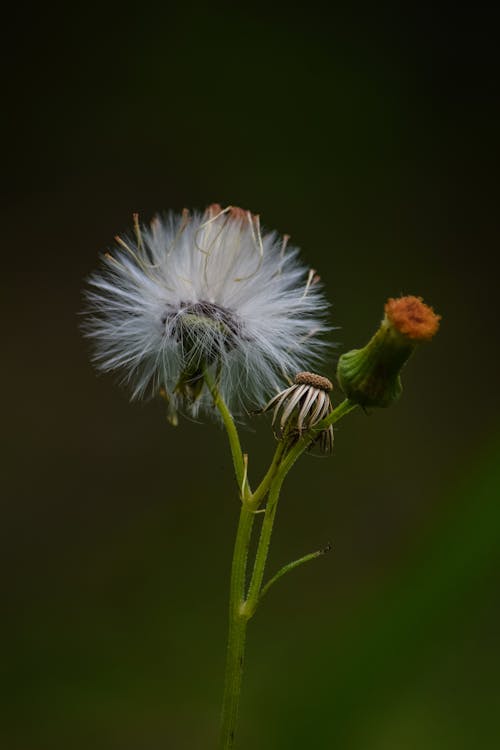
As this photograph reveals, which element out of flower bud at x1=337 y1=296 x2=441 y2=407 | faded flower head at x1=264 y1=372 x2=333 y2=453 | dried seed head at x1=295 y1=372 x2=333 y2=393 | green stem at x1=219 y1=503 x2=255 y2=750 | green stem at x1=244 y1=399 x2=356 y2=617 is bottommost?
green stem at x1=219 y1=503 x2=255 y2=750

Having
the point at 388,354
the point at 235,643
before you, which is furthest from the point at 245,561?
the point at 388,354

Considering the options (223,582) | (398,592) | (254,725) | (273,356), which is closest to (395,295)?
(223,582)

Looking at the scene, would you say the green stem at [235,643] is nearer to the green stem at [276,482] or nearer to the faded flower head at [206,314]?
the green stem at [276,482]

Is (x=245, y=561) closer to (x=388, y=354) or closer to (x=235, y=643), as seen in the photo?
(x=235, y=643)

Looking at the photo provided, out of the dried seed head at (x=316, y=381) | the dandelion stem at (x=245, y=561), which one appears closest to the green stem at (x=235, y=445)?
the dandelion stem at (x=245, y=561)

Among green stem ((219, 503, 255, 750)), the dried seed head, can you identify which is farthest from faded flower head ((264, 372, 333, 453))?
green stem ((219, 503, 255, 750))

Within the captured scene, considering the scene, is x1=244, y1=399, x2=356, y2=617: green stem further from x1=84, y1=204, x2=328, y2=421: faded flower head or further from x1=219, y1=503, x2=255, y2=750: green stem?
x1=84, y1=204, x2=328, y2=421: faded flower head
